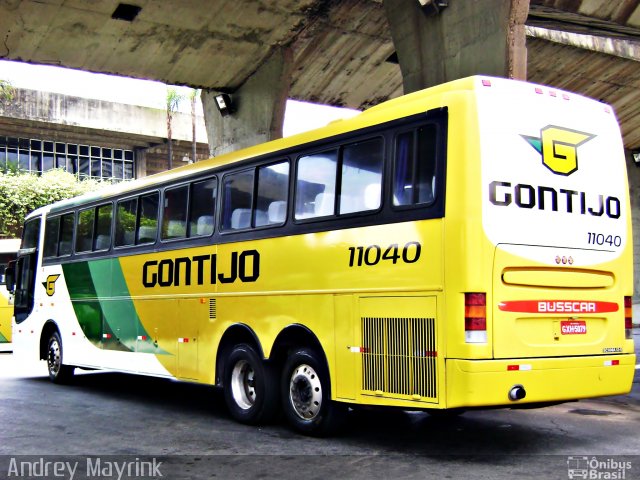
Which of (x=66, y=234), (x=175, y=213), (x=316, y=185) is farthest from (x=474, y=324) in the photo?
(x=66, y=234)

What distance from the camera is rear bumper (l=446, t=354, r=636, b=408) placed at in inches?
273

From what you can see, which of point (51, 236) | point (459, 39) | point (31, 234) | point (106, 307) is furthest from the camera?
point (31, 234)

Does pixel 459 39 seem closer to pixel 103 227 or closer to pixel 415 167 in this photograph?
pixel 415 167

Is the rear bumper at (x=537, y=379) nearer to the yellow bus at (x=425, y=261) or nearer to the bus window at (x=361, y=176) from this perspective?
the yellow bus at (x=425, y=261)

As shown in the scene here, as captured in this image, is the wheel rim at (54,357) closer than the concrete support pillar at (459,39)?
No

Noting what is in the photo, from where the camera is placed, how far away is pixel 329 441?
8312 millimetres

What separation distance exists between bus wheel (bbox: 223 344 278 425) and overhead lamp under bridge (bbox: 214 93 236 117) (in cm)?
961

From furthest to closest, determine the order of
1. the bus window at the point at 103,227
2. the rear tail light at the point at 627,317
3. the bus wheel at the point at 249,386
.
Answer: the bus window at the point at 103,227
the bus wheel at the point at 249,386
the rear tail light at the point at 627,317

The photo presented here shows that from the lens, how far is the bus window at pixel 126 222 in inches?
483

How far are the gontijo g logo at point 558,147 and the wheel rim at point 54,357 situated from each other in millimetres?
9844

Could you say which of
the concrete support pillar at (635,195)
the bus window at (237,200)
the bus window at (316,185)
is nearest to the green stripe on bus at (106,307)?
the bus window at (237,200)

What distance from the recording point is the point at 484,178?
725cm

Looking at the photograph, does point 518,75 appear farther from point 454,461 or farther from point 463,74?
point 454,461

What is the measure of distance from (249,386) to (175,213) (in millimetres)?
2906
